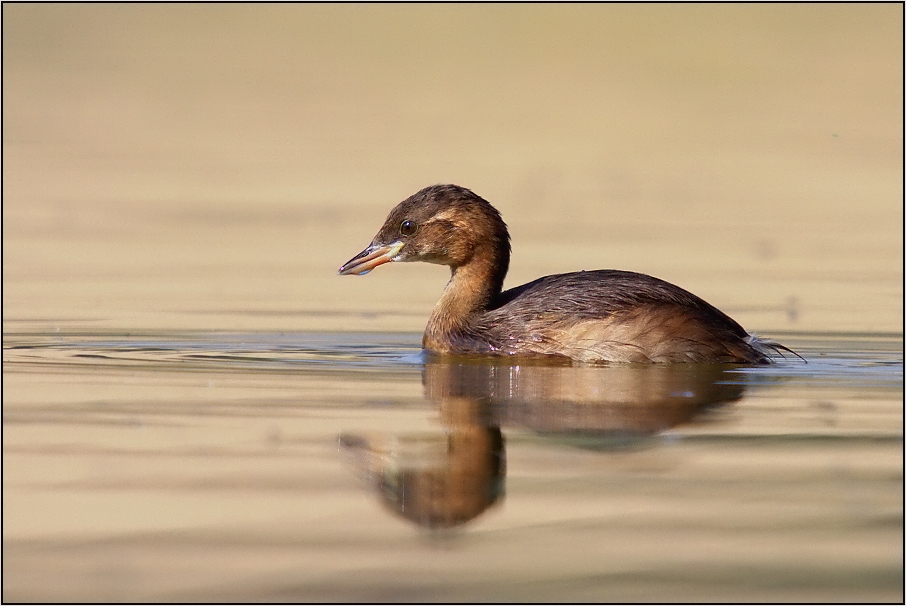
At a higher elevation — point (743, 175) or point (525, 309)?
point (743, 175)

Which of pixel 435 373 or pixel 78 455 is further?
pixel 435 373

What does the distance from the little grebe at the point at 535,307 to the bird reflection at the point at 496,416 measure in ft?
0.50

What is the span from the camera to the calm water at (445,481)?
5867 mm

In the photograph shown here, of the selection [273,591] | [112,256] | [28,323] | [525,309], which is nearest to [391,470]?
[273,591]

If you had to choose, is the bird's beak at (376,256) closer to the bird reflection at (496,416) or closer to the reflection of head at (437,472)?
the bird reflection at (496,416)

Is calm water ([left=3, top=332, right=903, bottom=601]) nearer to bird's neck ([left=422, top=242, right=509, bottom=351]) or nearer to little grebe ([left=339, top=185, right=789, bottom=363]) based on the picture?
little grebe ([left=339, top=185, right=789, bottom=363])

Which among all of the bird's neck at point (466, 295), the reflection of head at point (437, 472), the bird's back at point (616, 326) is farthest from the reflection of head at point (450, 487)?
the bird's neck at point (466, 295)

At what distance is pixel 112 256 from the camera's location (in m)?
15.8

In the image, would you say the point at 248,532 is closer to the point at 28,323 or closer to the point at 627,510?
the point at 627,510

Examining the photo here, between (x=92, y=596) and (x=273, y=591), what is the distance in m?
0.54

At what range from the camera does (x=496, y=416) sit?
28.1 feet

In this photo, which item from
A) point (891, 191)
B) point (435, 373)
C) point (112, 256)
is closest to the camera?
point (435, 373)

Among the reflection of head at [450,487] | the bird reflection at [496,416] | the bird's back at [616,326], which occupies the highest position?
the bird's back at [616,326]

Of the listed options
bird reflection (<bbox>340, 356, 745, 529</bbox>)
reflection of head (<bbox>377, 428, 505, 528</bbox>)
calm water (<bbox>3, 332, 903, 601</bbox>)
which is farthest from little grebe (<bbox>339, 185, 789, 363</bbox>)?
reflection of head (<bbox>377, 428, 505, 528</bbox>)
